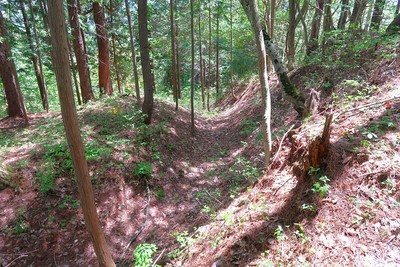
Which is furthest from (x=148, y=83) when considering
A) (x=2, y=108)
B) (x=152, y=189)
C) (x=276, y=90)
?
(x=2, y=108)

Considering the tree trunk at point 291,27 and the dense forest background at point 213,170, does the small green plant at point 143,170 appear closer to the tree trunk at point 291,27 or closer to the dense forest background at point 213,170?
the dense forest background at point 213,170

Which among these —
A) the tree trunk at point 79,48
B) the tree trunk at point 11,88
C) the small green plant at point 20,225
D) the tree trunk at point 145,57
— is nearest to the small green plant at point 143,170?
the tree trunk at point 145,57

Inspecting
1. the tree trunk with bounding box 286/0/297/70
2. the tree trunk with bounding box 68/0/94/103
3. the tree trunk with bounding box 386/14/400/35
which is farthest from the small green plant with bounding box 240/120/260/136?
the tree trunk with bounding box 68/0/94/103

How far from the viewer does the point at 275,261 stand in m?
2.96

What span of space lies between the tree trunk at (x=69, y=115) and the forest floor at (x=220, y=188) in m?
1.54

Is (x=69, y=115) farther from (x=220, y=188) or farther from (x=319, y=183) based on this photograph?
(x=220, y=188)

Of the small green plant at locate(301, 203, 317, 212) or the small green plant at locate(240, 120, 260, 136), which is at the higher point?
the small green plant at locate(301, 203, 317, 212)

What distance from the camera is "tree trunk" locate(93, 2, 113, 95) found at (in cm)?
1159

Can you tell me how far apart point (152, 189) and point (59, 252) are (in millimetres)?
2819

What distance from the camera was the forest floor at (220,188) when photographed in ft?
9.99

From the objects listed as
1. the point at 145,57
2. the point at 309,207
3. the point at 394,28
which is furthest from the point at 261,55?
the point at 394,28

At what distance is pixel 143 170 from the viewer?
7406 mm

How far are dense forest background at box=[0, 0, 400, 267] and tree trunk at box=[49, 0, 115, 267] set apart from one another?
13 mm

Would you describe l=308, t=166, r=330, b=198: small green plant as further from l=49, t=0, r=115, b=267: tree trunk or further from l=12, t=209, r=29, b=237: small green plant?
l=12, t=209, r=29, b=237: small green plant
